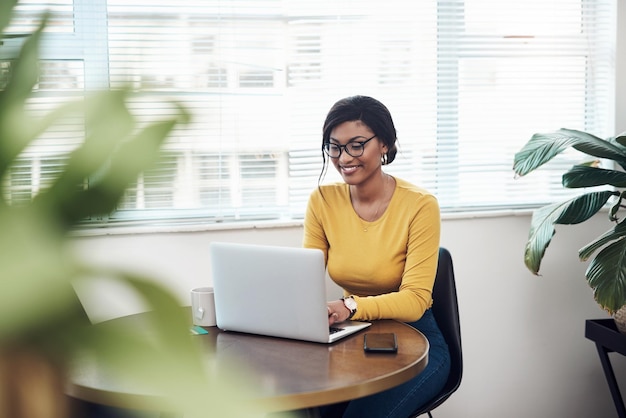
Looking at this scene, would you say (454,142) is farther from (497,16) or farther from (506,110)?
(497,16)

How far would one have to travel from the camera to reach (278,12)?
2.66 metres

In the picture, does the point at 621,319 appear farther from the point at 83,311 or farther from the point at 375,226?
the point at 83,311

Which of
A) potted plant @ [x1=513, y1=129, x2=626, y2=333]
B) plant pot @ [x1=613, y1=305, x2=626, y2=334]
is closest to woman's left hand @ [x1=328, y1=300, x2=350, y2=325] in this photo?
potted plant @ [x1=513, y1=129, x2=626, y2=333]

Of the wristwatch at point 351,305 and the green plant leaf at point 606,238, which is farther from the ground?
the green plant leaf at point 606,238

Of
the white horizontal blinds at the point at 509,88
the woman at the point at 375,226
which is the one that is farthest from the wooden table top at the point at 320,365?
the white horizontal blinds at the point at 509,88

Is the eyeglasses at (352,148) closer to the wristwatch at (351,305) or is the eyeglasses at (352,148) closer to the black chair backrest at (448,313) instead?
the black chair backrest at (448,313)

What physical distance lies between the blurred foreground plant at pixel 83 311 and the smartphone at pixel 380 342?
1525 millimetres

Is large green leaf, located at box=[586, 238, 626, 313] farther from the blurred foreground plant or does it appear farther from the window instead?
the blurred foreground plant

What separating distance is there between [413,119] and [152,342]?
272 cm

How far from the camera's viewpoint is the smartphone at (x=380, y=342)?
1.67 meters

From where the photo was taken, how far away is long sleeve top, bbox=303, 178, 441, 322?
216 centimetres

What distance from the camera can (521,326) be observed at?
9.82 ft

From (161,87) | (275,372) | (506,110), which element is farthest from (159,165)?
(506,110)

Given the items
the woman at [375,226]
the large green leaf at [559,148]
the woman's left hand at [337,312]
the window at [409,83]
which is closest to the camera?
the woman's left hand at [337,312]
